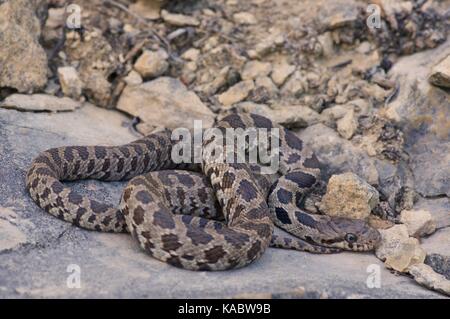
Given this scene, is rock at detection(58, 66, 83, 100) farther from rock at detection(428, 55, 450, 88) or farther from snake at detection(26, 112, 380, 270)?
rock at detection(428, 55, 450, 88)

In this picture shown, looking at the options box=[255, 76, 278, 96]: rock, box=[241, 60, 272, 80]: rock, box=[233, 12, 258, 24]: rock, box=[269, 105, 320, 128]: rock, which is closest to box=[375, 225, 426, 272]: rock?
box=[269, 105, 320, 128]: rock

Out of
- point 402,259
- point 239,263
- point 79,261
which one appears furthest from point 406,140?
point 79,261

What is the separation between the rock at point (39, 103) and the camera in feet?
38.2

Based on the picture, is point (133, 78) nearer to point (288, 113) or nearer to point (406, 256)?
point (288, 113)

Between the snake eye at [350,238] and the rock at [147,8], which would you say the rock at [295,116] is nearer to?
the snake eye at [350,238]

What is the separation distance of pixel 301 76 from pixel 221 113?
1649 millimetres

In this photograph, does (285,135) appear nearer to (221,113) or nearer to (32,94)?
(221,113)

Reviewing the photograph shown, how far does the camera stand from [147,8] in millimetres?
13750

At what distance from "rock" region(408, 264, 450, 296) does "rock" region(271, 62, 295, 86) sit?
4.86 m

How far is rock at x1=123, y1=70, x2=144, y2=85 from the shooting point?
41.5 ft

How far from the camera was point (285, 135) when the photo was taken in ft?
40.1

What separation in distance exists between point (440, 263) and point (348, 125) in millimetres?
3314

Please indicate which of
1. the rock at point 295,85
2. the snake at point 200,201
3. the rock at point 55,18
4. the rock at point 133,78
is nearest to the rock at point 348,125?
the snake at point 200,201

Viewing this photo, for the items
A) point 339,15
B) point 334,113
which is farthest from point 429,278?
point 339,15
